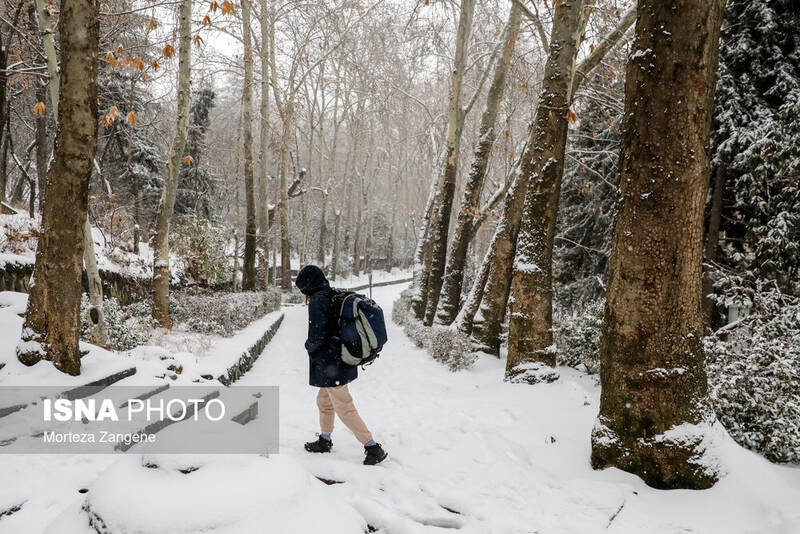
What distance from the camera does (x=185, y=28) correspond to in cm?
907

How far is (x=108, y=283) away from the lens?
985 cm

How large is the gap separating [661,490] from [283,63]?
2130 centimetres

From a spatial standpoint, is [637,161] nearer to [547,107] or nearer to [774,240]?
[547,107]

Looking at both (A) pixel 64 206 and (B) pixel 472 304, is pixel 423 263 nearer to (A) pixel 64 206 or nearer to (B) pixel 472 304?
(B) pixel 472 304

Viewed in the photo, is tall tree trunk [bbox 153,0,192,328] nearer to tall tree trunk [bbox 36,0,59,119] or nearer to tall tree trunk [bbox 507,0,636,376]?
tall tree trunk [bbox 36,0,59,119]

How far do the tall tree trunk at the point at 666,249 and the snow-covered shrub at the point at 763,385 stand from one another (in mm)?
1086

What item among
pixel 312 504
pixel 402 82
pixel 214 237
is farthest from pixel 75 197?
pixel 402 82

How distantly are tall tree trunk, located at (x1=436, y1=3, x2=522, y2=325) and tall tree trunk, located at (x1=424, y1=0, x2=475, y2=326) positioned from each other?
2.27 ft

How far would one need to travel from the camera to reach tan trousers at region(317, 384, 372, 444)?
3959mm

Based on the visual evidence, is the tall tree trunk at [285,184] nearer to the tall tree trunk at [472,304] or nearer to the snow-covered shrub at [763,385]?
the tall tree trunk at [472,304]

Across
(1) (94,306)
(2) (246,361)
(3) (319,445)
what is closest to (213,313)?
(2) (246,361)

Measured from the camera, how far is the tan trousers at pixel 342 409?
13.0ft

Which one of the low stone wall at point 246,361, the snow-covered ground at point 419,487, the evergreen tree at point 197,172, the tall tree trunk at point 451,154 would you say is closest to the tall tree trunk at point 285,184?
the evergreen tree at point 197,172

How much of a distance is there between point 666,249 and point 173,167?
909 cm
